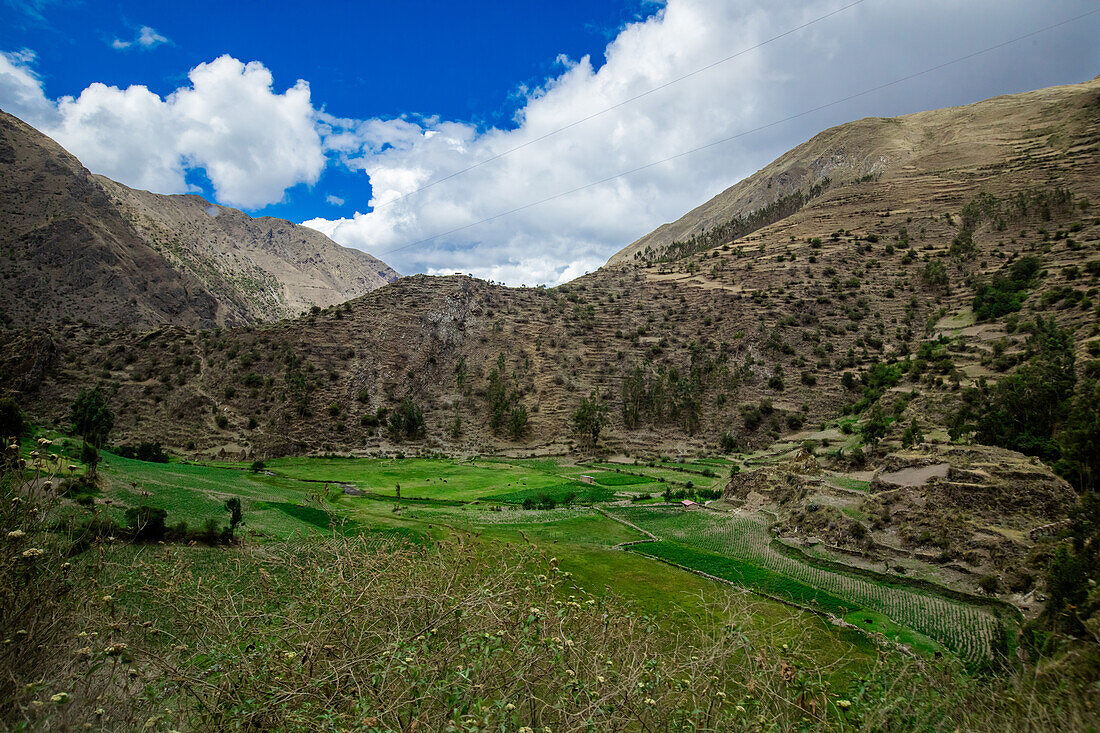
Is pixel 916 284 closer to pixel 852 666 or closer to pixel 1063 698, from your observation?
pixel 852 666

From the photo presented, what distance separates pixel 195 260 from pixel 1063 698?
145404 millimetres

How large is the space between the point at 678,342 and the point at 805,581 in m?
53.7

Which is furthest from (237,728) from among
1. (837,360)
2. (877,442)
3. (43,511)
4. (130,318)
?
(130,318)

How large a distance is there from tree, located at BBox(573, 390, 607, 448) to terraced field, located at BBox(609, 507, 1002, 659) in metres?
27.6

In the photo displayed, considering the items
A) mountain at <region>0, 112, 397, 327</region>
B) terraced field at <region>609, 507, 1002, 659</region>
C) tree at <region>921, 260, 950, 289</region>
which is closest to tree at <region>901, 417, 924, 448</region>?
terraced field at <region>609, 507, 1002, 659</region>

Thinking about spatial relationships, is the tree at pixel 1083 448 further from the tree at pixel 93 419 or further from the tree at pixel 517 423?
the tree at pixel 93 419

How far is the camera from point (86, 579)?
17.7 feet

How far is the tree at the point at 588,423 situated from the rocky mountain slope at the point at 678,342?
1698 mm

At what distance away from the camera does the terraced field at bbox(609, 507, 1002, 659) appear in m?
15.9

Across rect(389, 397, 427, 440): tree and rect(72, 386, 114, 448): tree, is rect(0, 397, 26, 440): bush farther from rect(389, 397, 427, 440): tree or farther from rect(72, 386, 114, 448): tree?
rect(389, 397, 427, 440): tree

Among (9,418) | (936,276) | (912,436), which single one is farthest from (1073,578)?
(936,276)

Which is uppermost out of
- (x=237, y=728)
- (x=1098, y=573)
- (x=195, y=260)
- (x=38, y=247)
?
(x=195, y=260)

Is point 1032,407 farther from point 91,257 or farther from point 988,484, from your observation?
point 91,257

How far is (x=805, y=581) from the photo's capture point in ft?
68.7
